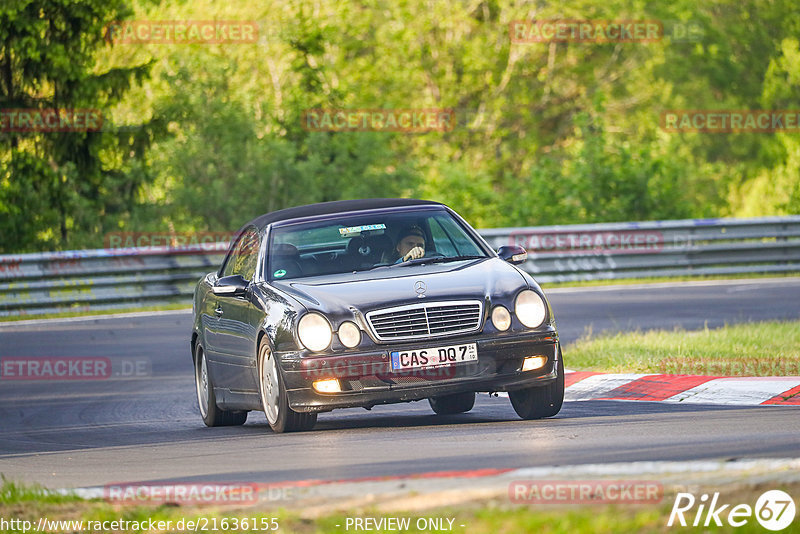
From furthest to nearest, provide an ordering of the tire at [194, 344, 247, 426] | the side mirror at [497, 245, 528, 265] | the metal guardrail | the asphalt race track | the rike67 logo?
1. the metal guardrail
2. the tire at [194, 344, 247, 426]
3. the side mirror at [497, 245, 528, 265]
4. the asphalt race track
5. the rike67 logo

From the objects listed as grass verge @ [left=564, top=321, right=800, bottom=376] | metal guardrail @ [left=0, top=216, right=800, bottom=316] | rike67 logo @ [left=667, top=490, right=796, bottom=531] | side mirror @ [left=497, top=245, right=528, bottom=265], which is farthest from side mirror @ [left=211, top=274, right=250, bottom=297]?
metal guardrail @ [left=0, top=216, right=800, bottom=316]

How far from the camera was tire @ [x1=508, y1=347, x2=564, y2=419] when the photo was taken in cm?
972

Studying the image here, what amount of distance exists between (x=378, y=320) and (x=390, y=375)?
348mm

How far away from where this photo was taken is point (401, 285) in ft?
31.1

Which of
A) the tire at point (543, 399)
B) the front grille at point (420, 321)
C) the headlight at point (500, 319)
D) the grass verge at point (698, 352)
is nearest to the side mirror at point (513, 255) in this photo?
the tire at point (543, 399)

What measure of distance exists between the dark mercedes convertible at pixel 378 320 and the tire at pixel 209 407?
0.40m

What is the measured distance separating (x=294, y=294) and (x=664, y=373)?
3.58 m

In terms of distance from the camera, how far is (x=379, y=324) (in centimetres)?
920

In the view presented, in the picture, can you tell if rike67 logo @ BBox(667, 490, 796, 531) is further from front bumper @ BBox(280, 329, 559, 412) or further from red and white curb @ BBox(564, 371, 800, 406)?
red and white curb @ BBox(564, 371, 800, 406)

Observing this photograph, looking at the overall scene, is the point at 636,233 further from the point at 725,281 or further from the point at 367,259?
the point at 367,259

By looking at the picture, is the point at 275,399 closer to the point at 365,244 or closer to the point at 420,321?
the point at 420,321

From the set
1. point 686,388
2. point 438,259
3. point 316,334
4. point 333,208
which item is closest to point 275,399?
point 316,334

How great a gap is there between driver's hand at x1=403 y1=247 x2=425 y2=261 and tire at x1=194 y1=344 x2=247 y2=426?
6.37 feet

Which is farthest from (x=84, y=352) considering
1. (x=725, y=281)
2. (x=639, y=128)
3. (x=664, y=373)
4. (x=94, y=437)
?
(x=639, y=128)
